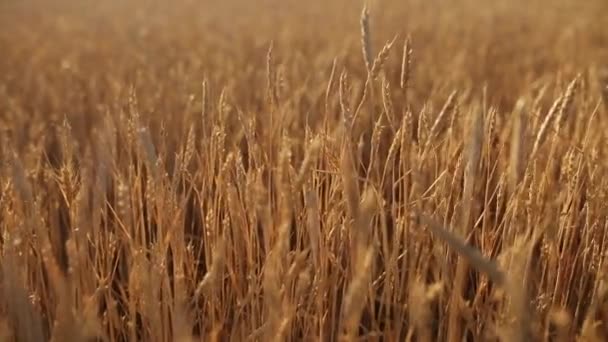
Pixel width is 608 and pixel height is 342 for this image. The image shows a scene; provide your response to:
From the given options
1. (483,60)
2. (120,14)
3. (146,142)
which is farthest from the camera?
(120,14)

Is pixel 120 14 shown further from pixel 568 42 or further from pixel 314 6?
pixel 568 42

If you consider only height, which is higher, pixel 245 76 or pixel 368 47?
pixel 368 47

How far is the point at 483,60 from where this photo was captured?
10.4ft

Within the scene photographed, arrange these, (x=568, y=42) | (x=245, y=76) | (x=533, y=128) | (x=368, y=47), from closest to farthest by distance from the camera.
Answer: (x=368, y=47), (x=533, y=128), (x=245, y=76), (x=568, y=42)

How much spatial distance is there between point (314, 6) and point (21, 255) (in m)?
5.71

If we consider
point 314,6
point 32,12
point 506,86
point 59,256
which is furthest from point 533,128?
point 32,12

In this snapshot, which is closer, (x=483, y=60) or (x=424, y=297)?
(x=424, y=297)

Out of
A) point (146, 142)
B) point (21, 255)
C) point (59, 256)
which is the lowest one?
point (59, 256)

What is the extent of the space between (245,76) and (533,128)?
1.54m

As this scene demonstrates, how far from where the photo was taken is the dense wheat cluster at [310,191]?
37.3 inches

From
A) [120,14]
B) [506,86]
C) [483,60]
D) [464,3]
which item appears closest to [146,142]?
[506,86]

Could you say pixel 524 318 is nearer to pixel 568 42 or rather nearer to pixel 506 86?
pixel 506 86

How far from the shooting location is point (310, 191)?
1005mm

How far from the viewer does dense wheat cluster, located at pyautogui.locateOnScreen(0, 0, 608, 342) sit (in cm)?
95
